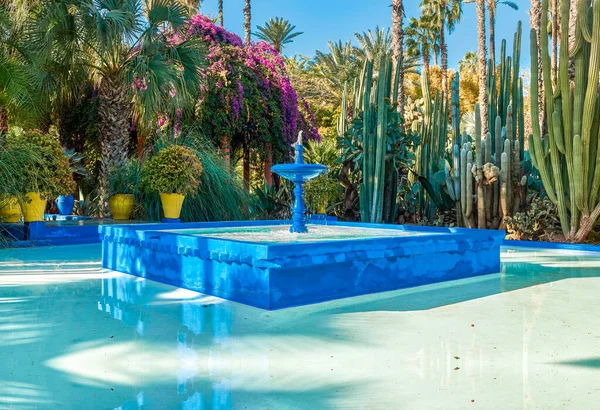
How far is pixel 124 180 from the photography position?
10.7m

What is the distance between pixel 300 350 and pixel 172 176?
6.98 m

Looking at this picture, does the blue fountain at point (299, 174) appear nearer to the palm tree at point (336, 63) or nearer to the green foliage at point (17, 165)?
the green foliage at point (17, 165)

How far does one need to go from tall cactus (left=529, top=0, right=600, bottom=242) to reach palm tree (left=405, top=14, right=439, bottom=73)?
24.3 meters

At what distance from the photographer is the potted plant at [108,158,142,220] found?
33.5 feet

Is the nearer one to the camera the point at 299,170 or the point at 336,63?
the point at 299,170

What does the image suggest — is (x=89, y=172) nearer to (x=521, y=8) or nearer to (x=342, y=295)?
(x=342, y=295)

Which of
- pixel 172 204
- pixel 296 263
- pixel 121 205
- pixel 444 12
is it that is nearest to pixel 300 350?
pixel 296 263

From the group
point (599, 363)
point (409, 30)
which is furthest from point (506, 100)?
point (409, 30)

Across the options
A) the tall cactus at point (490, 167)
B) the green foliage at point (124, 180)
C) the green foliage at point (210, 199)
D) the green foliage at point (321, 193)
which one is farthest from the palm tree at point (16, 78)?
the tall cactus at point (490, 167)

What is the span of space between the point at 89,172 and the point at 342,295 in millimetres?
11198

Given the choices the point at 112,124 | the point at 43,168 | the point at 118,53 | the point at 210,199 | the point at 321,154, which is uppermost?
the point at 118,53

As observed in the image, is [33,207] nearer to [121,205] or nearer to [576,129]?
[121,205]

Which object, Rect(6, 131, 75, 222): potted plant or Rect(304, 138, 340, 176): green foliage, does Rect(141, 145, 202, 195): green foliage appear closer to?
Rect(6, 131, 75, 222): potted plant

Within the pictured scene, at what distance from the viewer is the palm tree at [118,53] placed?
31.2ft
